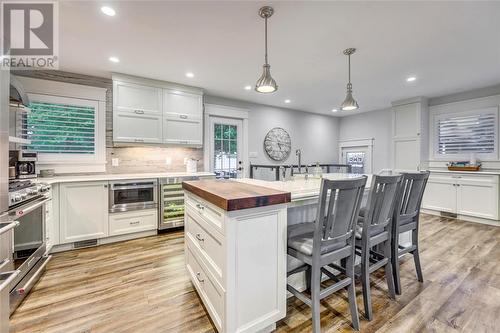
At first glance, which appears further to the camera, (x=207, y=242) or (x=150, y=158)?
(x=150, y=158)

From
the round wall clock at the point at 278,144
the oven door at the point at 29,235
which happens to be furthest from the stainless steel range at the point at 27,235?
the round wall clock at the point at 278,144

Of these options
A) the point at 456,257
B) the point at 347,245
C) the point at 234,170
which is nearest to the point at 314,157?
the point at 234,170

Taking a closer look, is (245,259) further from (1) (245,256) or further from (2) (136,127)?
(2) (136,127)

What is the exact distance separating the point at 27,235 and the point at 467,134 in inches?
280

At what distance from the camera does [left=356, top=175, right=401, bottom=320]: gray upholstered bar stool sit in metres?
1.73

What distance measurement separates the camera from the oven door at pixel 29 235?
1883 millimetres

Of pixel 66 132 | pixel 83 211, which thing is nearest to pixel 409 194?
pixel 83 211

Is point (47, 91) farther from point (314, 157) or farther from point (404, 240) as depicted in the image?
point (314, 157)

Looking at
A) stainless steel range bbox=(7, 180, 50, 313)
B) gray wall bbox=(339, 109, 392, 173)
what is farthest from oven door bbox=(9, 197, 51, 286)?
gray wall bbox=(339, 109, 392, 173)

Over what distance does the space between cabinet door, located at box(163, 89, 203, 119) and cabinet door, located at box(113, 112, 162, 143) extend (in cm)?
28

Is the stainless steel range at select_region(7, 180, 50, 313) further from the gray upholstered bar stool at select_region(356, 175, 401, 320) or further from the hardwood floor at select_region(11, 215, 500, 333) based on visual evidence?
the gray upholstered bar stool at select_region(356, 175, 401, 320)

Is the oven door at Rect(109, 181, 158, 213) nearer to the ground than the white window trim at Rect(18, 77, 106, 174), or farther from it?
nearer to the ground

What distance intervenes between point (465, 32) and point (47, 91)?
211 inches

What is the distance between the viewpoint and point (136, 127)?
145 inches
